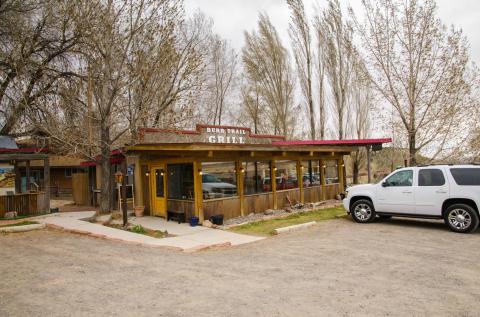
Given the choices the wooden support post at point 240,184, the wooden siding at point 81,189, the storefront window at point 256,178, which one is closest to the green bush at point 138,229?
the wooden support post at point 240,184

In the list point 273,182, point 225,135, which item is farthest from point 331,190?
point 225,135

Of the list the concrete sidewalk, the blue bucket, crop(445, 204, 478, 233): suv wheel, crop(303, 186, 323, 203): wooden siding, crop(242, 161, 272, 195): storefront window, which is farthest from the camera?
crop(303, 186, 323, 203): wooden siding

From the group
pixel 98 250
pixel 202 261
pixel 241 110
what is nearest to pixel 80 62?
pixel 98 250

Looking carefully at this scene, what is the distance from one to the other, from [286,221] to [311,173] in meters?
5.41

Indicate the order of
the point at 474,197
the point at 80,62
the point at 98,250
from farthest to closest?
the point at 80,62
the point at 474,197
the point at 98,250

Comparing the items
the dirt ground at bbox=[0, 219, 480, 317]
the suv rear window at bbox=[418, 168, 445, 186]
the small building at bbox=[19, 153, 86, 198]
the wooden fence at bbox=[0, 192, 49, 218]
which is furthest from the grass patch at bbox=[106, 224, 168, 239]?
the small building at bbox=[19, 153, 86, 198]

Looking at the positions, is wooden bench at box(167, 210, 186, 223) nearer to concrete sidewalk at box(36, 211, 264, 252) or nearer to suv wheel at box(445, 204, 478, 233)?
concrete sidewalk at box(36, 211, 264, 252)

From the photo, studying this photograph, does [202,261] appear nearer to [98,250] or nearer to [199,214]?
[98,250]

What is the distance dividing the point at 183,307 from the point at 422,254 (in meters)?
A: 5.54

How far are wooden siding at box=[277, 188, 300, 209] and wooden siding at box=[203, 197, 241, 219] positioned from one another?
2.58 meters

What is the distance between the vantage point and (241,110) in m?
33.2

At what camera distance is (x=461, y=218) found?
984 cm

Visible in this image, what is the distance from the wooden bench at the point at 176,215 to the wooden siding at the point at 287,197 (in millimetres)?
4555

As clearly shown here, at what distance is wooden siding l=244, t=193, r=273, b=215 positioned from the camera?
14.1 metres
